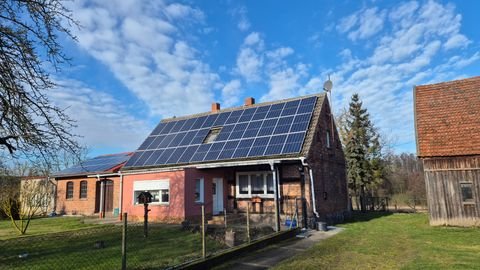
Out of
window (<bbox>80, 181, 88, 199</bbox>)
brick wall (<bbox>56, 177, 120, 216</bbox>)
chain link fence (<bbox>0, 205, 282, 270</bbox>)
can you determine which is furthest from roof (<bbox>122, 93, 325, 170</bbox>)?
window (<bbox>80, 181, 88, 199</bbox>)

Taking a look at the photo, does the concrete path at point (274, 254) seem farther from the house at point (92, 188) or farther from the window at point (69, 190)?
the window at point (69, 190)

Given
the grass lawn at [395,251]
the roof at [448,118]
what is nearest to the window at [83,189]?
the grass lawn at [395,251]

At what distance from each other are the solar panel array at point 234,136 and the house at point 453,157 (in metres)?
6.39

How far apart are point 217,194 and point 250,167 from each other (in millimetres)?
2518

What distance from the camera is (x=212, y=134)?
799 inches

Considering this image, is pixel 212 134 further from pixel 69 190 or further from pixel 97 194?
pixel 69 190

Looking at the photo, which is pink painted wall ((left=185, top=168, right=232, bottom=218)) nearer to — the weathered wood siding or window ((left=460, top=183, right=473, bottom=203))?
the weathered wood siding

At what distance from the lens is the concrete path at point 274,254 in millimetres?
8484

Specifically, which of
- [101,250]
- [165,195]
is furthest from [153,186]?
[101,250]

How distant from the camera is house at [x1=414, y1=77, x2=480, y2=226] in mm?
15641

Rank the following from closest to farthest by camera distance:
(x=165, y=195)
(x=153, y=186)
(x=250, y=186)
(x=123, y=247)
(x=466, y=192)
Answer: (x=123, y=247), (x=466, y=192), (x=165, y=195), (x=153, y=186), (x=250, y=186)

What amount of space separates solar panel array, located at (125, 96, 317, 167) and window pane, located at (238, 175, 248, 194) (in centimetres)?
229

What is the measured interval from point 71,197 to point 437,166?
26.1 metres

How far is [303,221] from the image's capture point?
15.2m
